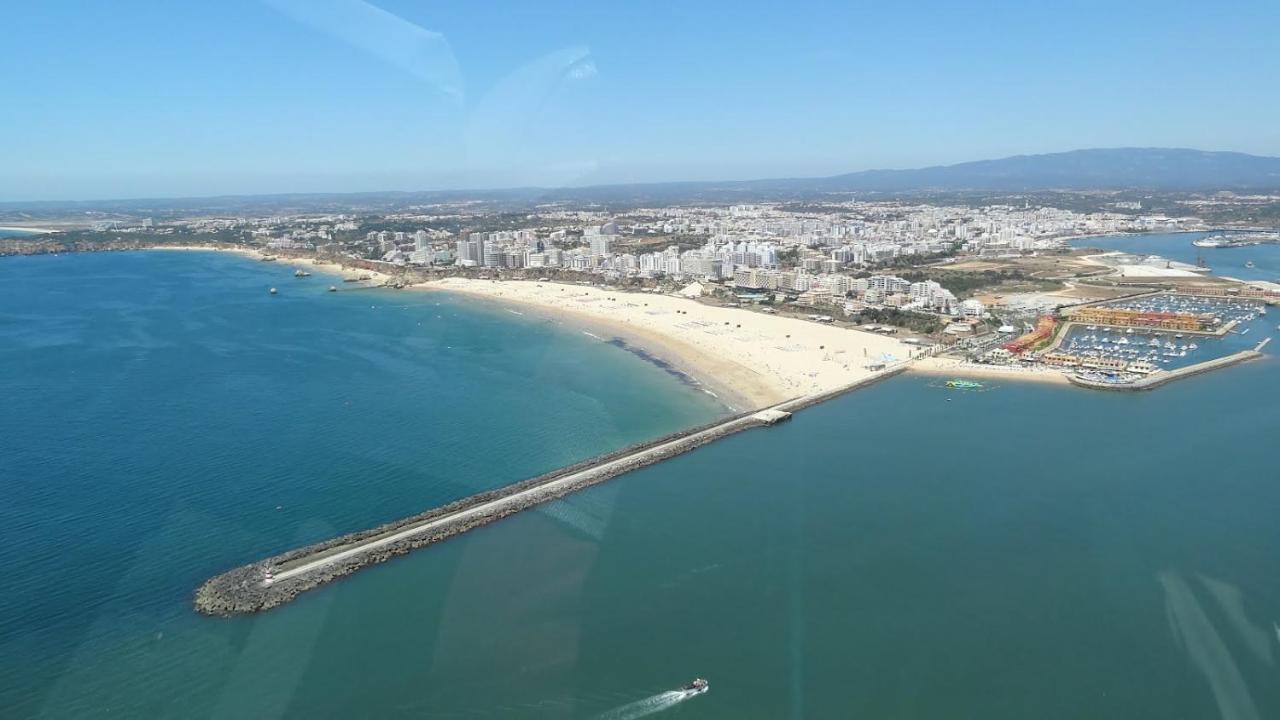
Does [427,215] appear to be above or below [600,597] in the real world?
above

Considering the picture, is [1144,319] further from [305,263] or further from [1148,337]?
[305,263]

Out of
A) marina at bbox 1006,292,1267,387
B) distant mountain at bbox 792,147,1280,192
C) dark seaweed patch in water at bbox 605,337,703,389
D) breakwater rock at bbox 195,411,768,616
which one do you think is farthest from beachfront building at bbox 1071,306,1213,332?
distant mountain at bbox 792,147,1280,192

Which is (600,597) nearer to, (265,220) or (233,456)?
(233,456)

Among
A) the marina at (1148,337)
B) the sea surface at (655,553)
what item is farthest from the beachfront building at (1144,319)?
the sea surface at (655,553)

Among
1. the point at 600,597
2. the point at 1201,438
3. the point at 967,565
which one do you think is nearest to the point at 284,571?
the point at 600,597

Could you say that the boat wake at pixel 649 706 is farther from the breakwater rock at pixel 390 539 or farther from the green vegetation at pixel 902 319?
the green vegetation at pixel 902 319

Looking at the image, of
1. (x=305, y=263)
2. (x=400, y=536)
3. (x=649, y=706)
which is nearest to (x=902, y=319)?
(x=400, y=536)
